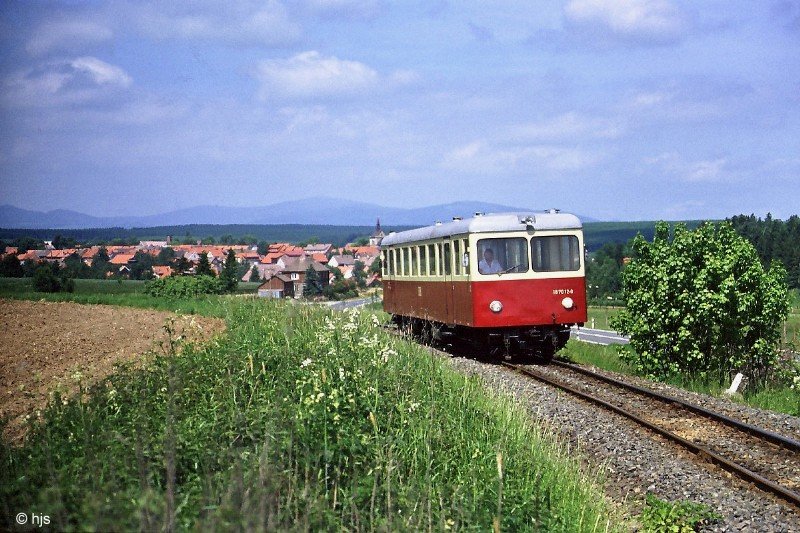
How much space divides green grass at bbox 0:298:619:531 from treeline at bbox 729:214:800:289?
108665mm

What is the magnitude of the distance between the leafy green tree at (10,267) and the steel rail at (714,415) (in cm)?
1222

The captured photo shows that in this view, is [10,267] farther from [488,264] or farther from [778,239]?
[778,239]

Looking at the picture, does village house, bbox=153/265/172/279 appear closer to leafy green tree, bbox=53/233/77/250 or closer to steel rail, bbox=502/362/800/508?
leafy green tree, bbox=53/233/77/250

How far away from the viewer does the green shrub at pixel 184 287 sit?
109 ft

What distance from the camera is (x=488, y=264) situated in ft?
Answer: 61.2

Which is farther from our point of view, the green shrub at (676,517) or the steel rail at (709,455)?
the steel rail at (709,455)

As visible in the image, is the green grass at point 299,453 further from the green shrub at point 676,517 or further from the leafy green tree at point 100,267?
the leafy green tree at point 100,267

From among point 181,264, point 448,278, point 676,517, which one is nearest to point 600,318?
point 181,264

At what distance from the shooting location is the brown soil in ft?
34.7

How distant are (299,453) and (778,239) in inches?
5275

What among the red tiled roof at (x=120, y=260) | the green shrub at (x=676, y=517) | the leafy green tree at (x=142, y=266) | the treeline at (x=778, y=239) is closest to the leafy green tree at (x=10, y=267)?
the green shrub at (x=676, y=517)

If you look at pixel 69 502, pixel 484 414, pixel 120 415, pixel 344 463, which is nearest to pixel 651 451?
pixel 484 414

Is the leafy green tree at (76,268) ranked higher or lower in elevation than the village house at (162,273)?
higher

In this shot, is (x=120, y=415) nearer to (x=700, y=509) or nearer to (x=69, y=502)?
(x=69, y=502)
